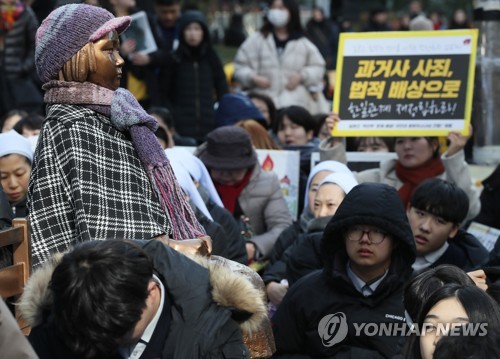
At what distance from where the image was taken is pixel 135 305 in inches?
138

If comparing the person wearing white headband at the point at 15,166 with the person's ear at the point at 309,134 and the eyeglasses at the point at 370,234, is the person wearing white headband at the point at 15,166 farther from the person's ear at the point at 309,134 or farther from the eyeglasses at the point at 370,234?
the person's ear at the point at 309,134

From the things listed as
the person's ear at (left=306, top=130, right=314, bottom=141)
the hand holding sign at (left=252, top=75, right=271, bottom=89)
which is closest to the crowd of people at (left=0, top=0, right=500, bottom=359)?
the person's ear at (left=306, top=130, right=314, bottom=141)

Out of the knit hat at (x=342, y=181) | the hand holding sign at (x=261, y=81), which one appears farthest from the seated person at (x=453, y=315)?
the hand holding sign at (x=261, y=81)

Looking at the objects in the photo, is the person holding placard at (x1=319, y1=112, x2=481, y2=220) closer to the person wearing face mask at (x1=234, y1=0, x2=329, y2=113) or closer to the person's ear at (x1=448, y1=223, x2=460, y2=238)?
the person's ear at (x1=448, y1=223, x2=460, y2=238)

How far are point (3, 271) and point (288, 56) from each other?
8957 millimetres

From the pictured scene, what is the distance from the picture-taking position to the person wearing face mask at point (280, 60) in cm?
1295

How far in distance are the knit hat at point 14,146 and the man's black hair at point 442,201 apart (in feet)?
8.04

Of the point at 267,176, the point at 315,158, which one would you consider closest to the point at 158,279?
the point at 267,176

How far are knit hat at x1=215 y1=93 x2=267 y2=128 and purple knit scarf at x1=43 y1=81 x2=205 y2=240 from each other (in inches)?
251

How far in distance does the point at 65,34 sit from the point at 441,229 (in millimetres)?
3104

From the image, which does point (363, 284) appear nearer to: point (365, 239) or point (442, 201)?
point (365, 239)

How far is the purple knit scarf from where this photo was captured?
15.1 ft

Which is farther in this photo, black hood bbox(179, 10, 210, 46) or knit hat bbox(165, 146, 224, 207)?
black hood bbox(179, 10, 210, 46)

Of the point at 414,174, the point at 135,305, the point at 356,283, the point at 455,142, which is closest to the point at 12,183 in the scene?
the point at 356,283
